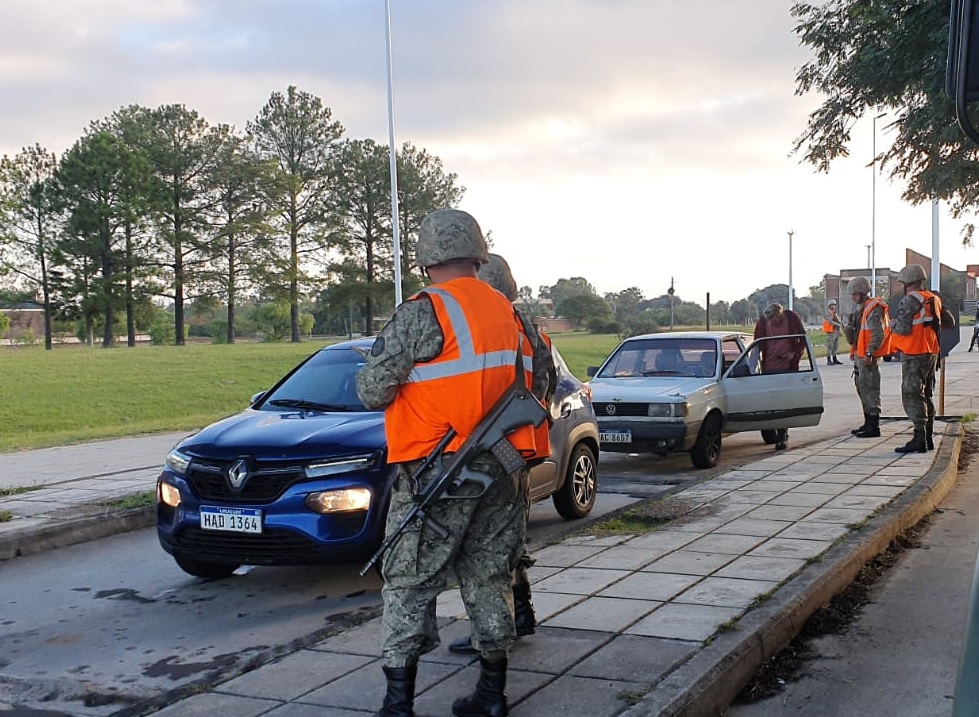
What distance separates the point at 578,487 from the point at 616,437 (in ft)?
8.39

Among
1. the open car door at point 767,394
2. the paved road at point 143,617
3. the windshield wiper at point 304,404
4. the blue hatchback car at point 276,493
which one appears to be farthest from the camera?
the open car door at point 767,394

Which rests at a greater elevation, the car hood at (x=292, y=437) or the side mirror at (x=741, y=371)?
the side mirror at (x=741, y=371)

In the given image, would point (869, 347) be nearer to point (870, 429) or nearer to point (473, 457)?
point (870, 429)

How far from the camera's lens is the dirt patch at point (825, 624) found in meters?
4.52

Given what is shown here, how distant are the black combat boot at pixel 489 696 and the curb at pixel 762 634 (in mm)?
478

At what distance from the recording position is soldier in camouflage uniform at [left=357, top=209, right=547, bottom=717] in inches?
143

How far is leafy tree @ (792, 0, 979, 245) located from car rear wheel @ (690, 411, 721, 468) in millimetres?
3861

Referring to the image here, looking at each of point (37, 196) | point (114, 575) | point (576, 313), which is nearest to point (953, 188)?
point (114, 575)

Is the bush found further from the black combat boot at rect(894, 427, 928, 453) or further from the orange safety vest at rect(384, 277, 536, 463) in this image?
the orange safety vest at rect(384, 277, 536, 463)

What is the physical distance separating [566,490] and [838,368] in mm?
24392

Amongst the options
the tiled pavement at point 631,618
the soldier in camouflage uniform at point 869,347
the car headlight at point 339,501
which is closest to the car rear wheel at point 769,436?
the soldier in camouflage uniform at point 869,347

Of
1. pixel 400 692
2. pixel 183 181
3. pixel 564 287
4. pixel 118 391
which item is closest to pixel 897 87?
pixel 400 692

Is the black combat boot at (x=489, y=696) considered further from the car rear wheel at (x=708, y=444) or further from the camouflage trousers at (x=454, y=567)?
the car rear wheel at (x=708, y=444)

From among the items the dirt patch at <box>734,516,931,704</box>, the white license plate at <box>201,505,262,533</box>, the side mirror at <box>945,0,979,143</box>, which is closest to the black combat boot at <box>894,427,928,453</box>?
the dirt patch at <box>734,516,931,704</box>
